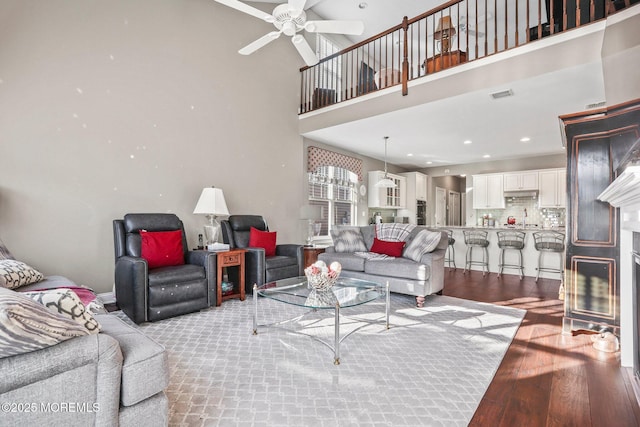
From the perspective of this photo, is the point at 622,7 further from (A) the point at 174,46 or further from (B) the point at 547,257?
(A) the point at 174,46

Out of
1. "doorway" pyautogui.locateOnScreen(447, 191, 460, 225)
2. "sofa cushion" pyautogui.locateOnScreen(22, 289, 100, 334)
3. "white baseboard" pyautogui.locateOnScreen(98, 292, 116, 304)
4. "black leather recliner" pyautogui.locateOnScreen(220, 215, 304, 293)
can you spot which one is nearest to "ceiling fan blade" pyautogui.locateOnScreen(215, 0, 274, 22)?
"sofa cushion" pyautogui.locateOnScreen(22, 289, 100, 334)

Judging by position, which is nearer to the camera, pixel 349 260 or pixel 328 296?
pixel 328 296

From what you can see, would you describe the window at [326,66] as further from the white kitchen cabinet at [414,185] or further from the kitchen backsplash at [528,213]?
the kitchen backsplash at [528,213]

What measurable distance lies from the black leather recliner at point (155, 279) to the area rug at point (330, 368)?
0.47 ft

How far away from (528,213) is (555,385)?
7.01m

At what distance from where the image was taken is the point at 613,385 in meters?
2.08

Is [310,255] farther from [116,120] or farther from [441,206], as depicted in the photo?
[441,206]

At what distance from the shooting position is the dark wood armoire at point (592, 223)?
2.65m

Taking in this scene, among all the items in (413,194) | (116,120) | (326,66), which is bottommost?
(413,194)

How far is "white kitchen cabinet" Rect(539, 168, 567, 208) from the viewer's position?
7.14 meters

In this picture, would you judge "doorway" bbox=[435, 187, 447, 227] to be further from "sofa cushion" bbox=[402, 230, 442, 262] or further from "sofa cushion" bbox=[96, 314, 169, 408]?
"sofa cushion" bbox=[96, 314, 169, 408]

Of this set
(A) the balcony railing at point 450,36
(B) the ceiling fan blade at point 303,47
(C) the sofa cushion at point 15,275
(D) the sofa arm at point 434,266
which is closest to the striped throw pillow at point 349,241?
(D) the sofa arm at point 434,266

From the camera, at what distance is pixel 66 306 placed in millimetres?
1225

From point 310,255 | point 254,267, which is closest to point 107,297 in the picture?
point 254,267
